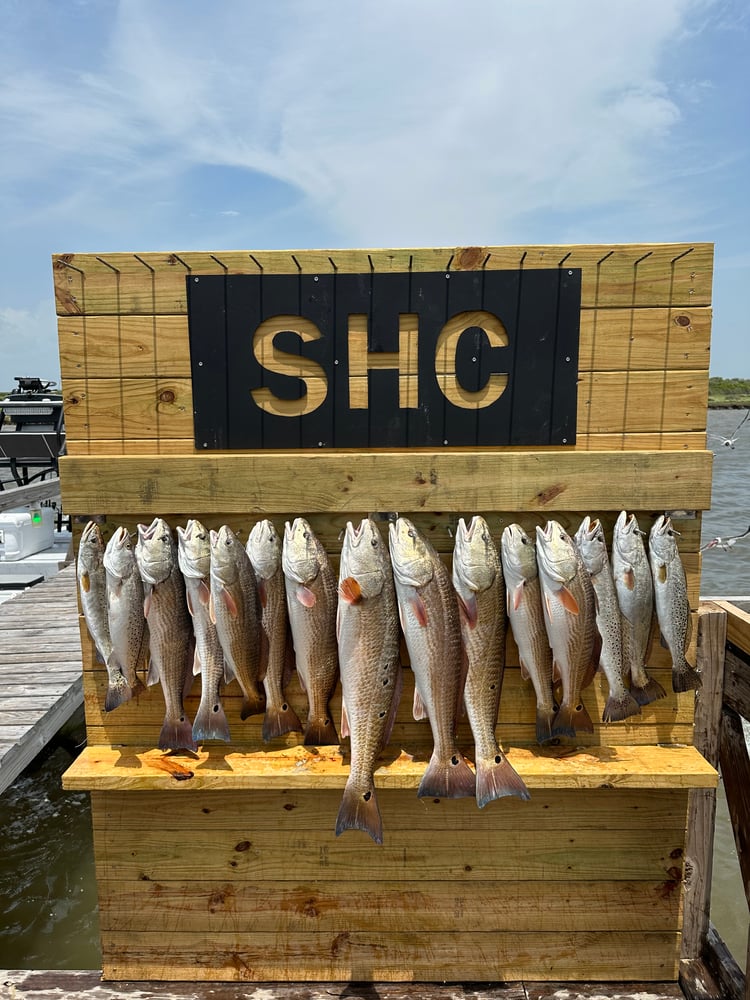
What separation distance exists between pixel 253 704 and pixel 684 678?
5.60 ft

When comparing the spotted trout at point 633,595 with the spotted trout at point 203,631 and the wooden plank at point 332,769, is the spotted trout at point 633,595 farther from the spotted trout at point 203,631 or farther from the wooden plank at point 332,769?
the spotted trout at point 203,631

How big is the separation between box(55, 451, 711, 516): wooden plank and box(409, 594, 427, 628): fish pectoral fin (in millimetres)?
375

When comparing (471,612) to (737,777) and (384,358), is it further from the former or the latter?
(737,777)

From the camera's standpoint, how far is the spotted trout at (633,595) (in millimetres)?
2502

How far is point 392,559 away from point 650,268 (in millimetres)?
1516

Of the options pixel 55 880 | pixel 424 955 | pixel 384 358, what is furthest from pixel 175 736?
pixel 55 880

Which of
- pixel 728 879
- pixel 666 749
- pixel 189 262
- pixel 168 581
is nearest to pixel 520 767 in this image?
pixel 666 749

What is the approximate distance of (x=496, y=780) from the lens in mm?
2387

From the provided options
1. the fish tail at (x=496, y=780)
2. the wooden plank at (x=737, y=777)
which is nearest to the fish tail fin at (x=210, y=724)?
the fish tail at (x=496, y=780)

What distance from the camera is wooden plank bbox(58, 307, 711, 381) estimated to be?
2.55m

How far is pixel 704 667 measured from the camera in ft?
9.63

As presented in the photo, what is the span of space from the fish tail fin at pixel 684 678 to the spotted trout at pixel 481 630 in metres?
0.73

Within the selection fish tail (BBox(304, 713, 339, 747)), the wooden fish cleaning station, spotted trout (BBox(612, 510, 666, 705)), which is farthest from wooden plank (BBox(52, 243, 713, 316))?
fish tail (BBox(304, 713, 339, 747))

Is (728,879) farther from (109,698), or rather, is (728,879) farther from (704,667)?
(109,698)
